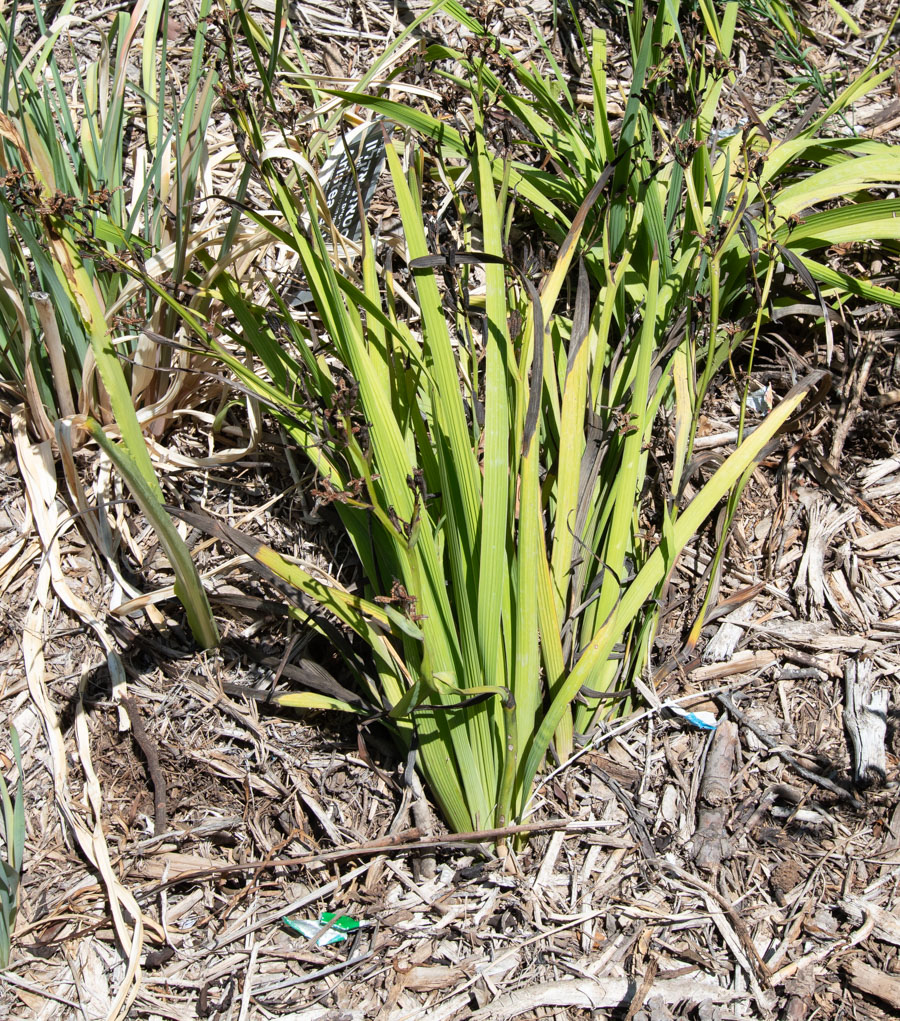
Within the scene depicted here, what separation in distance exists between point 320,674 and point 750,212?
49.8 inches

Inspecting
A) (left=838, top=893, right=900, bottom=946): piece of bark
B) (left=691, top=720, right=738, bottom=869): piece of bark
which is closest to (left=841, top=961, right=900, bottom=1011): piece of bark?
(left=838, top=893, right=900, bottom=946): piece of bark

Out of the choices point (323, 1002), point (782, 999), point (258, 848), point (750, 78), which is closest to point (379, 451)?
point (258, 848)

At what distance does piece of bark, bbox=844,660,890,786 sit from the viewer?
1.49 m

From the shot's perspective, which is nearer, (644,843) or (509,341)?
(509,341)

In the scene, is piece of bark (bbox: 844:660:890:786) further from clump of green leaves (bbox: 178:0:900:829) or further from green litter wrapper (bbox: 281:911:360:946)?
green litter wrapper (bbox: 281:911:360:946)

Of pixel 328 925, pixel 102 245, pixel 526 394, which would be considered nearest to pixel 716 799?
pixel 328 925

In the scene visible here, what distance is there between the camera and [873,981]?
4.18 ft

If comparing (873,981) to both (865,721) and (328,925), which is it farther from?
(328,925)

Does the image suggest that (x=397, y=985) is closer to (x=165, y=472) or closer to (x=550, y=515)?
(x=550, y=515)

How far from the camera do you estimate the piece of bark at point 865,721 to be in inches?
58.8

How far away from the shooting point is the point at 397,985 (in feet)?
4.25

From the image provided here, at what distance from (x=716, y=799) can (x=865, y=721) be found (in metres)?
0.34

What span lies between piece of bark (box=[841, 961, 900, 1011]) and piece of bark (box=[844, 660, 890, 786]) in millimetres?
314

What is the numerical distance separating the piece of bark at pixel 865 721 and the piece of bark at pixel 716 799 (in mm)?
218
